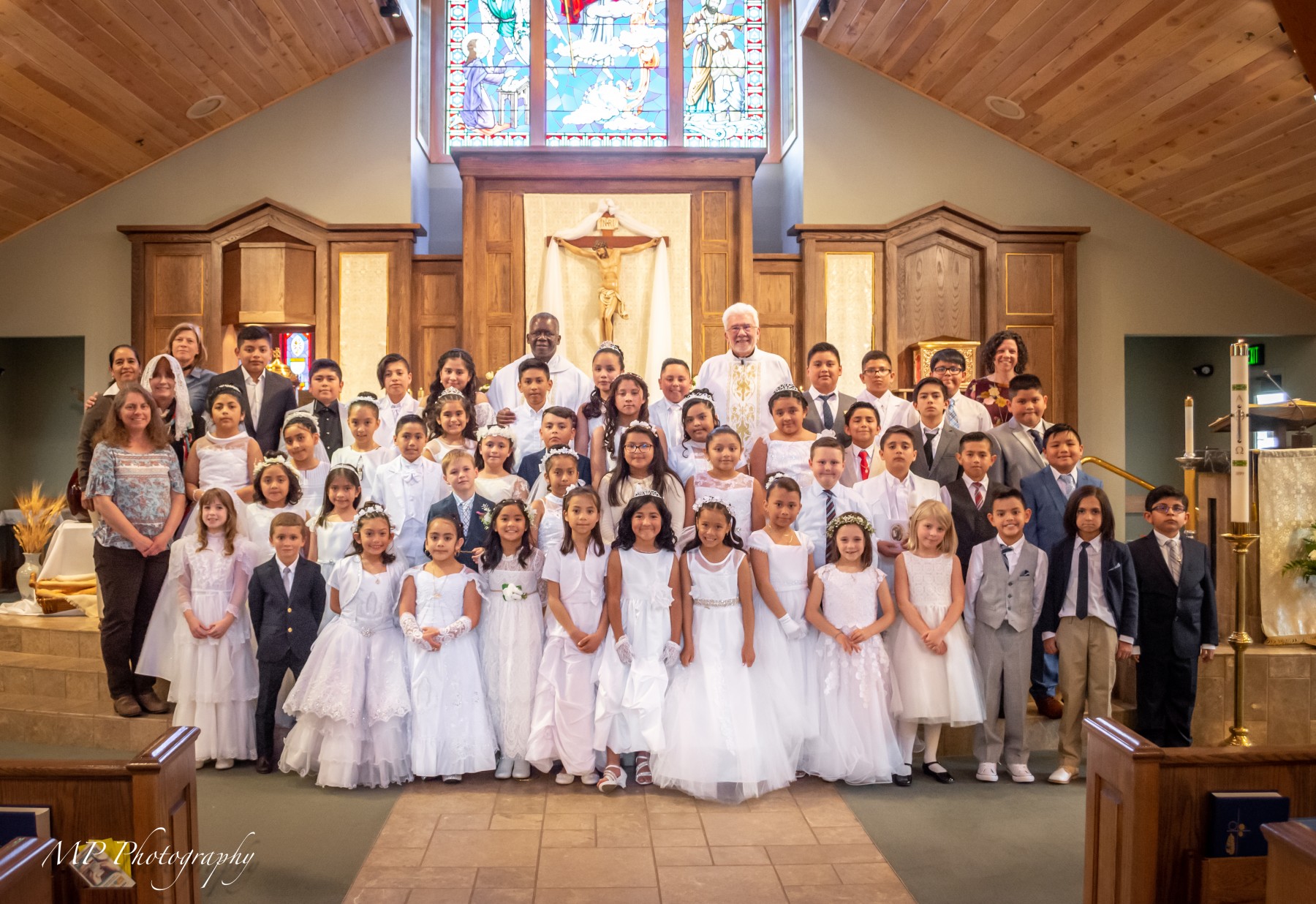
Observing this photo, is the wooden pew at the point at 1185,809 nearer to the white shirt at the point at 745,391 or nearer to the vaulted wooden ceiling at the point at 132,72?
the white shirt at the point at 745,391

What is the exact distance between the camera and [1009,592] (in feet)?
14.3

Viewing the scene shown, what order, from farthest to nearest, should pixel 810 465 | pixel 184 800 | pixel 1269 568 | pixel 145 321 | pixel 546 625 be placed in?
pixel 145 321 < pixel 1269 568 < pixel 810 465 < pixel 546 625 < pixel 184 800

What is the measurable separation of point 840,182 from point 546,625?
236 inches

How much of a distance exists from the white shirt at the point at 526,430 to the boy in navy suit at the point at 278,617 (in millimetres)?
1157

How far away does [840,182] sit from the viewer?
9.00 meters

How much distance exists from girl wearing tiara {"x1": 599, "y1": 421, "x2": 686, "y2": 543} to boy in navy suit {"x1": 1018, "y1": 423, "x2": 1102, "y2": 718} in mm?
1655

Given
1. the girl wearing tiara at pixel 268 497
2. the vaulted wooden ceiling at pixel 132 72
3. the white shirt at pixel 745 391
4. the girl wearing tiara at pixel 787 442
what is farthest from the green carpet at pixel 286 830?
the vaulted wooden ceiling at pixel 132 72

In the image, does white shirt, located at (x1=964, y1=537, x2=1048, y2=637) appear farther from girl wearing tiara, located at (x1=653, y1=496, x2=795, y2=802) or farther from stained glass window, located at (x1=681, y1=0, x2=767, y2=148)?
stained glass window, located at (x1=681, y1=0, x2=767, y2=148)

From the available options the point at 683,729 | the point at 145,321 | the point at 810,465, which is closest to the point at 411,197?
the point at 145,321

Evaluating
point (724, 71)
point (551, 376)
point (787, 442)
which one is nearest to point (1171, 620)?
point (787, 442)

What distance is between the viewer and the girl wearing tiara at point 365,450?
4.91 meters

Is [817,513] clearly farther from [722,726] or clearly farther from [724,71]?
[724,71]

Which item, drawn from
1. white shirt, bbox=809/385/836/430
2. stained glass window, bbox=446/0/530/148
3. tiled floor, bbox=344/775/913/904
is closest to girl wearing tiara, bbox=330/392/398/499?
tiled floor, bbox=344/775/913/904

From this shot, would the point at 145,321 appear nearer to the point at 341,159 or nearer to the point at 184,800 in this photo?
the point at 341,159
